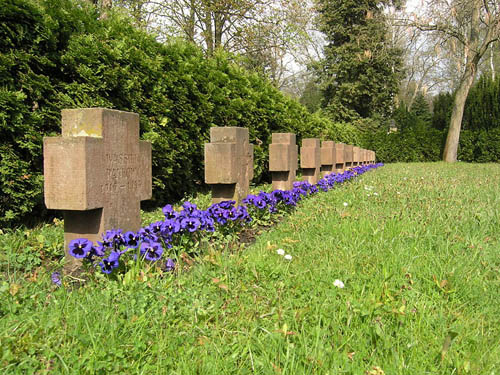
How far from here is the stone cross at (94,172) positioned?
2.29m

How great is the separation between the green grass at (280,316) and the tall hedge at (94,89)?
177cm

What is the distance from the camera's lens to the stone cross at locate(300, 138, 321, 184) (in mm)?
6324

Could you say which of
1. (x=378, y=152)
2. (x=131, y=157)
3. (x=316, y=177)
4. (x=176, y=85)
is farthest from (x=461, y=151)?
(x=131, y=157)

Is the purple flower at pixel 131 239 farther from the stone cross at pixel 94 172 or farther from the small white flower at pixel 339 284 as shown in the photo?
the small white flower at pixel 339 284

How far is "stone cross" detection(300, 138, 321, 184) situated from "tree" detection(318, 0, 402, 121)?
20.8m

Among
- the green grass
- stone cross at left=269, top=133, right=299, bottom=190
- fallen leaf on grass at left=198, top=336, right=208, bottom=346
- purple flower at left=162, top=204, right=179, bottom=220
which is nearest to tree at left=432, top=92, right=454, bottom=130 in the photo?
stone cross at left=269, top=133, right=299, bottom=190

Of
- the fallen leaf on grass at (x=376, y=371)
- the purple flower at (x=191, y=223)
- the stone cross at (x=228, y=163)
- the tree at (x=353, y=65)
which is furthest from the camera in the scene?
the tree at (x=353, y=65)

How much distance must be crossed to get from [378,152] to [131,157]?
24335mm

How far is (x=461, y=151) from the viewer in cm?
2208

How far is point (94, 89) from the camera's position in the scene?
4094mm

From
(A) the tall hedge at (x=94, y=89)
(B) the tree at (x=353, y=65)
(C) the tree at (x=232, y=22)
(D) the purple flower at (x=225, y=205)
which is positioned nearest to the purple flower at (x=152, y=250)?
(D) the purple flower at (x=225, y=205)

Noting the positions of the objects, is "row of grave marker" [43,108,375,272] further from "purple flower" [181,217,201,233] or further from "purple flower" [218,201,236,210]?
"purple flower" [218,201,236,210]

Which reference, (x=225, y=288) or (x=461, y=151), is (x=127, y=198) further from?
(x=461, y=151)

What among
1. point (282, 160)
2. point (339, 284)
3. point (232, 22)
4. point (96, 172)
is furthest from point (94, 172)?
point (232, 22)
